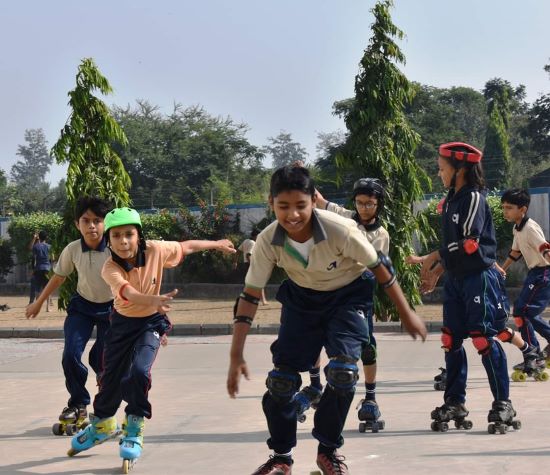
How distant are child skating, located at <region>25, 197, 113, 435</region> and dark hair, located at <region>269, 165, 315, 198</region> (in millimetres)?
2435

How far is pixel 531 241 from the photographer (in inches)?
389

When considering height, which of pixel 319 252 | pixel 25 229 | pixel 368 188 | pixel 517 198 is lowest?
pixel 319 252

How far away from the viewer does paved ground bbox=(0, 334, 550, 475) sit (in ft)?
19.0

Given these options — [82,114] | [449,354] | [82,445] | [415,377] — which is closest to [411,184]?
[82,114]

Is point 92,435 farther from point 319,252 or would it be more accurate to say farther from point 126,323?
point 319,252

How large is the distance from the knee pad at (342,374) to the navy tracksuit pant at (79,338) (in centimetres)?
264

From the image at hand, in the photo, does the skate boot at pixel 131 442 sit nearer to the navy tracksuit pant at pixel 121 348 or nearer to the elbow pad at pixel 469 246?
the navy tracksuit pant at pixel 121 348

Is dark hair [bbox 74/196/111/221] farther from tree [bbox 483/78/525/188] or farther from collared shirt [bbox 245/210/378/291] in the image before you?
tree [bbox 483/78/525/188]

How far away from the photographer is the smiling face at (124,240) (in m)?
6.27

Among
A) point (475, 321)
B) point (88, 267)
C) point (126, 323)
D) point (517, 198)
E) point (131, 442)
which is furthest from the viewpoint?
point (517, 198)

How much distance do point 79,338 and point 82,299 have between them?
0.98ft

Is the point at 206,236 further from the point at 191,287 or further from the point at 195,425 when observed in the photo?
the point at 195,425

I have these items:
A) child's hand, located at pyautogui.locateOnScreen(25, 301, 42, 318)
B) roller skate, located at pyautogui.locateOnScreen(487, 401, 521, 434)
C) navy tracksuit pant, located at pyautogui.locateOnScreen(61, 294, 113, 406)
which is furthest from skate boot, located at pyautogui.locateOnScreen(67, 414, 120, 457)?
roller skate, located at pyautogui.locateOnScreen(487, 401, 521, 434)

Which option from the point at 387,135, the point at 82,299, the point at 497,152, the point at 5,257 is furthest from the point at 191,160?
the point at 82,299
